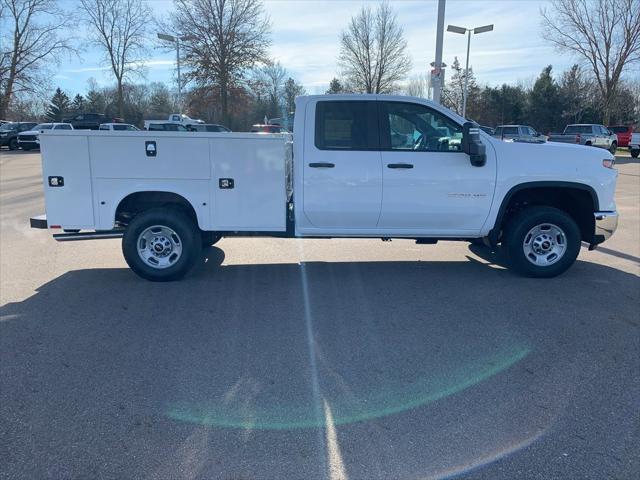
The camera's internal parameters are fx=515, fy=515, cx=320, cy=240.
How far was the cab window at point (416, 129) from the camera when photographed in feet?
20.1

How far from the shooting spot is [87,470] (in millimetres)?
2857

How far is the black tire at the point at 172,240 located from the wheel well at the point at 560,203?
3.71 metres

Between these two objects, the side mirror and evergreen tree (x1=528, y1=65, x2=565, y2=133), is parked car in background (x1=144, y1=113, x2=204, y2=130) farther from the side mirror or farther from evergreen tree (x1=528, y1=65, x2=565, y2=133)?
evergreen tree (x1=528, y1=65, x2=565, y2=133)

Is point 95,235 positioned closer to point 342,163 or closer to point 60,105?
point 342,163

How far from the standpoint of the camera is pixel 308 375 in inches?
156

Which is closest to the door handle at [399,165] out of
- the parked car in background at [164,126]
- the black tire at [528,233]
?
the black tire at [528,233]

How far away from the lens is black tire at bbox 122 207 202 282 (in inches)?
242

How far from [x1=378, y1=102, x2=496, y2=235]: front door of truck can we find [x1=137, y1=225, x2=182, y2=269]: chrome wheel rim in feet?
8.34

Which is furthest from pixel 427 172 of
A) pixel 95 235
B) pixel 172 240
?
pixel 95 235

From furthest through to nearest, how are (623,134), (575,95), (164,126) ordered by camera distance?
(575,95) < (623,134) < (164,126)

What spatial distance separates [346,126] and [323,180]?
72 cm

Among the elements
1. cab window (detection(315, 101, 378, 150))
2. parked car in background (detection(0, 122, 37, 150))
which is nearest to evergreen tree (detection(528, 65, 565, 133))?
parked car in background (detection(0, 122, 37, 150))

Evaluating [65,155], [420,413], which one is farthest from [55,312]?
[420,413]

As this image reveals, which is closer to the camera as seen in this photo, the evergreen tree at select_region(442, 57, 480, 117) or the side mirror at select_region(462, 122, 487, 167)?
the side mirror at select_region(462, 122, 487, 167)
